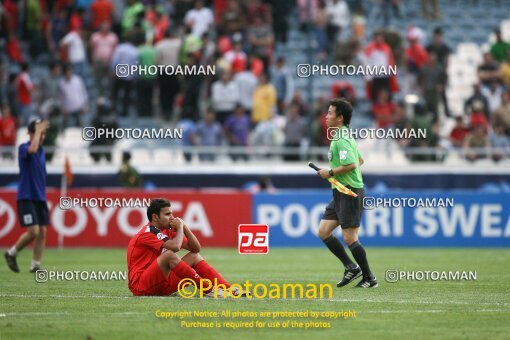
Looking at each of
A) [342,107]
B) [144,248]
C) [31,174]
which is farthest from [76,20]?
[144,248]

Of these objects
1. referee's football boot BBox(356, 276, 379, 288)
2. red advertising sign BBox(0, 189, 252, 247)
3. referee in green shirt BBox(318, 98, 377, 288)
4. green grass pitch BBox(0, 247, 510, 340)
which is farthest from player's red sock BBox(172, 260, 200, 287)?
red advertising sign BBox(0, 189, 252, 247)

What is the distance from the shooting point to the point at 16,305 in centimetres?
1298

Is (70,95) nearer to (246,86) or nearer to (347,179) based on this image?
(246,86)

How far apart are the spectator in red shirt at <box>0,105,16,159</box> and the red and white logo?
45.0 feet

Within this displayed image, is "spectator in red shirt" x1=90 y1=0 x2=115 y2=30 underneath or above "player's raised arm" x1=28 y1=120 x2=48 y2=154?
above

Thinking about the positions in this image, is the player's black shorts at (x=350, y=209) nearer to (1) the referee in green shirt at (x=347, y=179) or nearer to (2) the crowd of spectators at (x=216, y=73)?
(1) the referee in green shirt at (x=347, y=179)

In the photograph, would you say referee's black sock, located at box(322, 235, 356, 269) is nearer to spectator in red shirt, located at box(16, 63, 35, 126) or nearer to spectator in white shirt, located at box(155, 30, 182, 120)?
spectator in white shirt, located at box(155, 30, 182, 120)

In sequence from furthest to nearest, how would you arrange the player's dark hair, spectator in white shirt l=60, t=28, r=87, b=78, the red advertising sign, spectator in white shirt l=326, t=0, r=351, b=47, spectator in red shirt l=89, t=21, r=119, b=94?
spectator in white shirt l=326, t=0, r=351, b=47, spectator in white shirt l=60, t=28, r=87, b=78, spectator in red shirt l=89, t=21, r=119, b=94, the red advertising sign, the player's dark hair

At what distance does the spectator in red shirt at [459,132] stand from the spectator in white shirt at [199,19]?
22.1 feet

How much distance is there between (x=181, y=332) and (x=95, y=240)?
1468 centimetres

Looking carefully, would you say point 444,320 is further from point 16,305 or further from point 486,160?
point 486,160

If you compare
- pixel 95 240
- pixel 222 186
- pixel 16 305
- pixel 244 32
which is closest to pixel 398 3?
pixel 244 32

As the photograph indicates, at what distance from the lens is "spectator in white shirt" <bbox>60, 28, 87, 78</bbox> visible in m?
28.4

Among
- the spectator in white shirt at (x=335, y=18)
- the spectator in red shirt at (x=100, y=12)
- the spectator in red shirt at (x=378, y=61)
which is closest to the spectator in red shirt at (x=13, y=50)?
the spectator in red shirt at (x=100, y=12)
